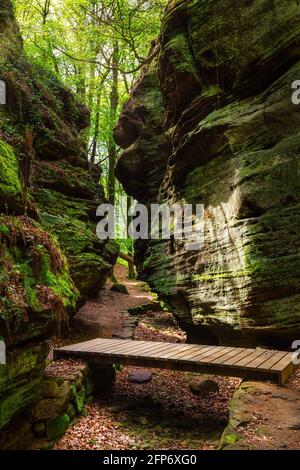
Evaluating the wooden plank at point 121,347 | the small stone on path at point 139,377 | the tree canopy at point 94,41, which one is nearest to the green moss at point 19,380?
the wooden plank at point 121,347

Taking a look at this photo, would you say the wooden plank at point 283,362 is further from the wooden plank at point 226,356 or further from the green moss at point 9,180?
the green moss at point 9,180

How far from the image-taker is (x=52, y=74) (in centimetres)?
1609

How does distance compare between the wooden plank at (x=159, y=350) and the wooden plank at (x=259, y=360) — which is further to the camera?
the wooden plank at (x=159, y=350)

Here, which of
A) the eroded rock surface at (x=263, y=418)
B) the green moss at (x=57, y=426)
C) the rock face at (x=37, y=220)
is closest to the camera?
the eroded rock surface at (x=263, y=418)

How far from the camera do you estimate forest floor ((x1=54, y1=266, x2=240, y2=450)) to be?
19.4 feet

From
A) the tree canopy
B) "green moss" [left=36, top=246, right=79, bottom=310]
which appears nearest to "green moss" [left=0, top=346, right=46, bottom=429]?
"green moss" [left=36, top=246, right=79, bottom=310]

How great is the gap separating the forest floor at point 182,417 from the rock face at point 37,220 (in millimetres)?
1628

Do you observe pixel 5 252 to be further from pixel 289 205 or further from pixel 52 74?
pixel 52 74

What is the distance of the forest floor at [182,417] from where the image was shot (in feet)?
15.3

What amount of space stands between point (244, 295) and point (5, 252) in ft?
16.7

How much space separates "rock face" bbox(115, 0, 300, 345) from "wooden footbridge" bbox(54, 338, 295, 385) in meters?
1.07

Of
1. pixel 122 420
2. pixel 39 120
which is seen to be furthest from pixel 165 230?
pixel 122 420

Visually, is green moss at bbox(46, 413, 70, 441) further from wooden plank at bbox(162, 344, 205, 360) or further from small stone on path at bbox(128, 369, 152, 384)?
small stone on path at bbox(128, 369, 152, 384)

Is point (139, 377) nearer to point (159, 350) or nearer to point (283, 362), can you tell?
point (159, 350)
